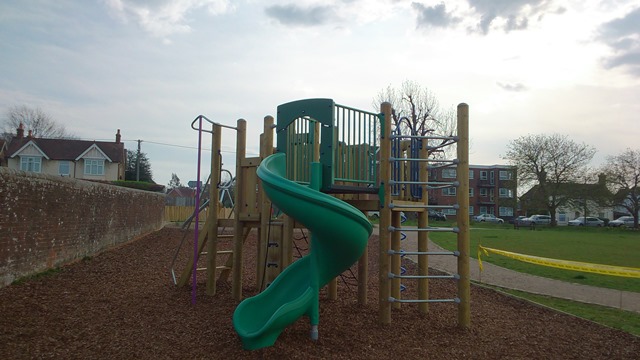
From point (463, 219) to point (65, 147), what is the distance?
2078 inches

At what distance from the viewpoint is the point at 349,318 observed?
6.32 meters

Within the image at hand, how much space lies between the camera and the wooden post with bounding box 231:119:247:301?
7.23 meters

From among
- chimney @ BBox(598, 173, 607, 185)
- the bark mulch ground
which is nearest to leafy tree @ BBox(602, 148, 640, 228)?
chimney @ BBox(598, 173, 607, 185)

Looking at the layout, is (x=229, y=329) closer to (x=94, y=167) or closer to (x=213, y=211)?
(x=213, y=211)

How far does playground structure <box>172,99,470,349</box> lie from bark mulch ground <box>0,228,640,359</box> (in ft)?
1.01

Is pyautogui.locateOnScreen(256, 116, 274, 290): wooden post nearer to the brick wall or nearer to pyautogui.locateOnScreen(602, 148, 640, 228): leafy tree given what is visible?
the brick wall

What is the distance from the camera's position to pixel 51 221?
922 cm

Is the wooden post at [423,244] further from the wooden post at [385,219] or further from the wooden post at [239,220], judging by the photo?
the wooden post at [239,220]

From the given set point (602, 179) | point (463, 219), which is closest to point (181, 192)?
point (602, 179)

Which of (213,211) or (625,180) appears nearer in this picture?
(213,211)

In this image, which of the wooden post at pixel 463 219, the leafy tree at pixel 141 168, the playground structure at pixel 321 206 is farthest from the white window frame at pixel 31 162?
the wooden post at pixel 463 219

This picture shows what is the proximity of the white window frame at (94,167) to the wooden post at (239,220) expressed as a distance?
4754 cm

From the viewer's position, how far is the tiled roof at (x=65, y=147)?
48.7 meters

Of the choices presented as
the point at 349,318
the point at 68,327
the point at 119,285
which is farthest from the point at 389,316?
the point at 119,285
